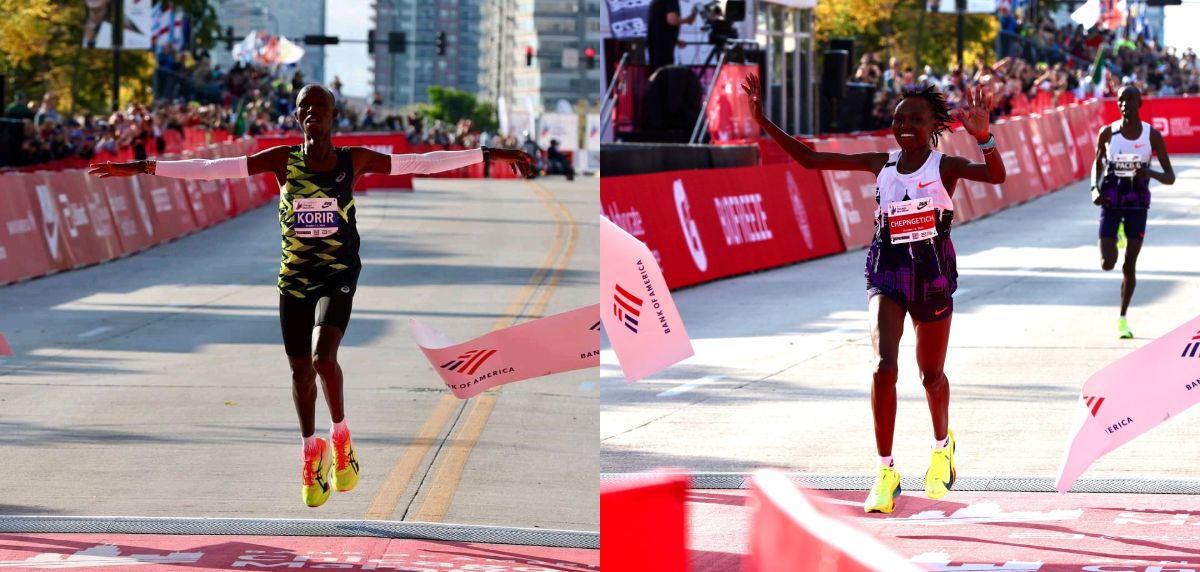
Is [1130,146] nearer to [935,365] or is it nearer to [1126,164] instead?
[1126,164]

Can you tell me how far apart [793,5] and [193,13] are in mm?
38955

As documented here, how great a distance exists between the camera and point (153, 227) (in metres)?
30.0

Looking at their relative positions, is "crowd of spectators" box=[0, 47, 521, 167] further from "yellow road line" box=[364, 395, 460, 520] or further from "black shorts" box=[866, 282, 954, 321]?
"black shorts" box=[866, 282, 954, 321]

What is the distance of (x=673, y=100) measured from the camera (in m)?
30.4

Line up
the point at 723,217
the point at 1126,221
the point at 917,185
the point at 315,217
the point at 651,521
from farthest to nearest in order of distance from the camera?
the point at 723,217 → the point at 1126,221 → the point at 315,217 → the point at 917,185 → the point at 651,521

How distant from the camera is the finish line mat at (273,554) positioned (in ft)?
26.0

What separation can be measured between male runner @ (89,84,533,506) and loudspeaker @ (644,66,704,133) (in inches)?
880

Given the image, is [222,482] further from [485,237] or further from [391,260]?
[485,237]

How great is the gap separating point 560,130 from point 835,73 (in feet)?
194

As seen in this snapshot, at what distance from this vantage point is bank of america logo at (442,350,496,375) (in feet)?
27.7

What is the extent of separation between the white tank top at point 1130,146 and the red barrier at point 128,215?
1648cm

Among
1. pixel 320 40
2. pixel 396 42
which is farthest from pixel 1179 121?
pixel 320 40

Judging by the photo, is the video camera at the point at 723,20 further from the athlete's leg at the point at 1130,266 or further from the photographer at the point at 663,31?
the athlete's leg at the point at 1130,266

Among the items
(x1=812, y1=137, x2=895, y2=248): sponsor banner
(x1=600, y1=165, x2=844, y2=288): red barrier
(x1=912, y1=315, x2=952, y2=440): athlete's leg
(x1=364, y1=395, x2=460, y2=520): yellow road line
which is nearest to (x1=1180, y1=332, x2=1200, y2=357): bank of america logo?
(x1=912, y1=315, x2=952, y2=440): athlete's leg
